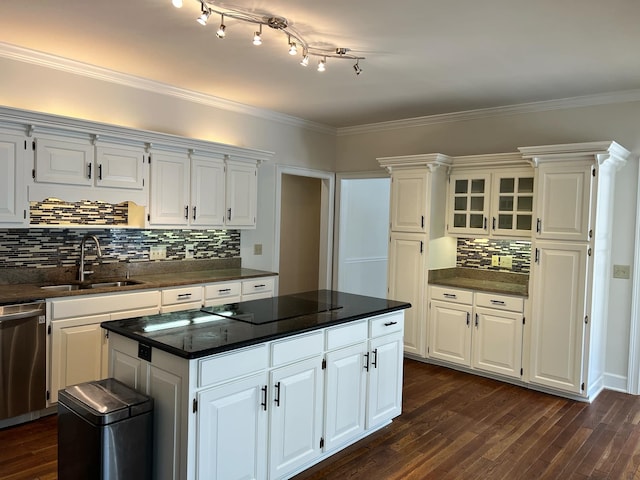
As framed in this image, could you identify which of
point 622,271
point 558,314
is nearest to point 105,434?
point 558,314

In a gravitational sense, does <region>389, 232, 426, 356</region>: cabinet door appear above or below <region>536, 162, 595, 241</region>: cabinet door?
below

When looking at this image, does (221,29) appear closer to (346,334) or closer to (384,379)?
(346,334)

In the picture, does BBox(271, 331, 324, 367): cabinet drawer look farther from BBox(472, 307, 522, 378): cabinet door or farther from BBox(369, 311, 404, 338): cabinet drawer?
BBox(472, 307, 522, 378): cabinet door

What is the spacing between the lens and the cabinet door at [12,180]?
10.6ft

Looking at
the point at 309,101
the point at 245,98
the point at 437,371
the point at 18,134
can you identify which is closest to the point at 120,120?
the point at 18,134

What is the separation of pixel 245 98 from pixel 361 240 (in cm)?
261

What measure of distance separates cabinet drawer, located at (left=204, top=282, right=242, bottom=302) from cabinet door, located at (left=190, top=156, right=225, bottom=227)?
0.60m

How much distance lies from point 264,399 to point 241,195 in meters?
2.71

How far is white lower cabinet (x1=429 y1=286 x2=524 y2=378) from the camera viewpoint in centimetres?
440

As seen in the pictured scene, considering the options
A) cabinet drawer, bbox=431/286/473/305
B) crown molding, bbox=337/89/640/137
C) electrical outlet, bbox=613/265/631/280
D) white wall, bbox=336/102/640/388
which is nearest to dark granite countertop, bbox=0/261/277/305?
cabinet drawer, bbox=431/286/473/305

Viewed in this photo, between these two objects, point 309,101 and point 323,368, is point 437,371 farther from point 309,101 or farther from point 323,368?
point 309,101

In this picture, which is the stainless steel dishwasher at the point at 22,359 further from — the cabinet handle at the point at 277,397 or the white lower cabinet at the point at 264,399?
the cabinet handle at the point at 277,397

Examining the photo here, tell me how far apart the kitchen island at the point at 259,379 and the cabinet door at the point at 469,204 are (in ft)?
6.24

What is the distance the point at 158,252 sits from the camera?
4512 millimetres
